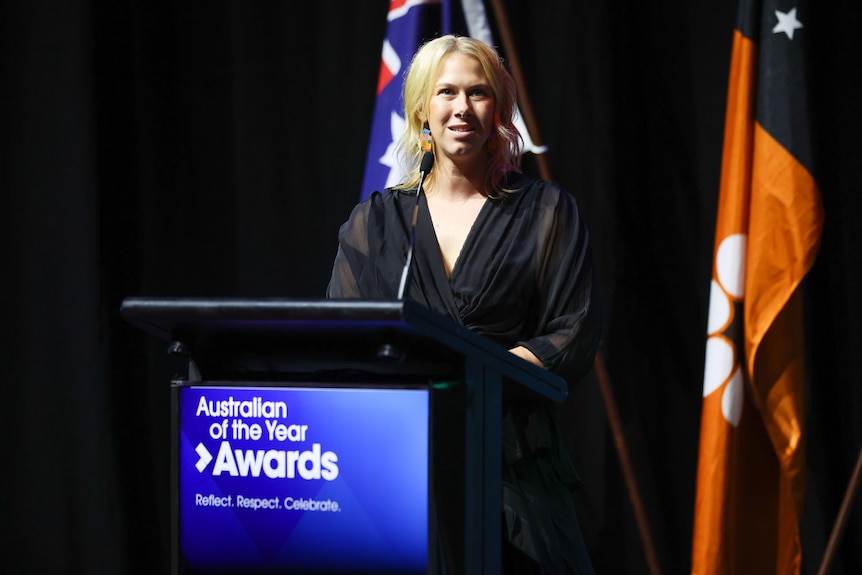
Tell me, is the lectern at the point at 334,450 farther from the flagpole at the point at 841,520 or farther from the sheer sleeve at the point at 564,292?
the flagpole at the point at 841,520

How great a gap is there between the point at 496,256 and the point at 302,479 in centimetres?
64

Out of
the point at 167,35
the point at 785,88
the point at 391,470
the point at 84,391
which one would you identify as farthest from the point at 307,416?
the point at 167,35

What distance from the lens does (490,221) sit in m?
1.84

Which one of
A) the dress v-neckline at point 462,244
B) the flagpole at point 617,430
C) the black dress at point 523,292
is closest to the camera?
the black dress at point 523,292

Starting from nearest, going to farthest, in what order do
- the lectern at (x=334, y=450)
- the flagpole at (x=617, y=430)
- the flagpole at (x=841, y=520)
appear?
the lectern at (x=334, y=450) < the flagpole at (x=841, y=520) < the flagpole at (x=617, y=430)

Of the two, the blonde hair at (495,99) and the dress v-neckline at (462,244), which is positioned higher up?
the blonde hair at (495,99)

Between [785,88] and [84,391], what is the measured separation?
2.37 m

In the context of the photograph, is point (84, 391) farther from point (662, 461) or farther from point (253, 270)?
point (662, 461)

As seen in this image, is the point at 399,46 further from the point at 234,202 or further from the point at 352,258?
the point at 352,258

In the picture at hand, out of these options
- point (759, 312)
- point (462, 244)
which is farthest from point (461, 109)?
point (759, 312)

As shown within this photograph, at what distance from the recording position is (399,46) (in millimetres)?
3250

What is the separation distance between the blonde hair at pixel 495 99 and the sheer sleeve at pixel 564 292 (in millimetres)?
123

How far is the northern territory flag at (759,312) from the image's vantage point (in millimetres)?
2795

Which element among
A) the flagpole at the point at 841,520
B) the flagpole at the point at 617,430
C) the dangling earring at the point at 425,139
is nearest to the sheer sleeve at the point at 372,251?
the dangling earring at the point at 425,139
